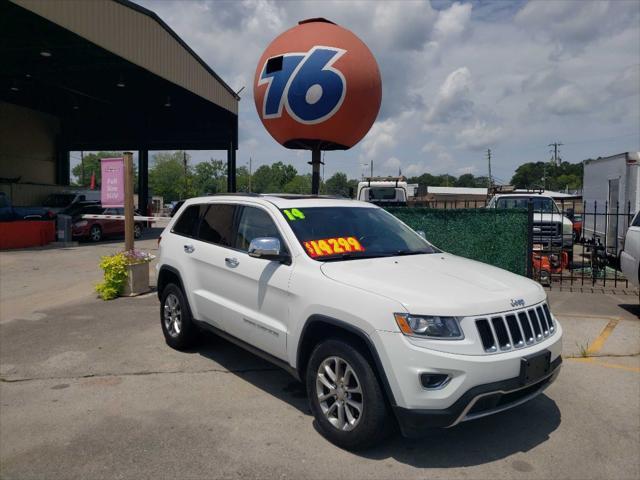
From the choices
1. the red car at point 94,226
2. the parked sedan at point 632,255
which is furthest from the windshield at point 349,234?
the red car at point 94,226

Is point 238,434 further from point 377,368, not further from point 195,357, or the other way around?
point 195,357

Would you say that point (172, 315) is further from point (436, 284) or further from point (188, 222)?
point (436, 284)

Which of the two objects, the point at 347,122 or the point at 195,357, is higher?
the point at 347,122

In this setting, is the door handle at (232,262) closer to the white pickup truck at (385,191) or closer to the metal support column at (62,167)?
the white pickup truck at (385,191)

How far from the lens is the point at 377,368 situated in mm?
3385

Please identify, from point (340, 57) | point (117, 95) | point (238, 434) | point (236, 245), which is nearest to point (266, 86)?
point (340, 57)

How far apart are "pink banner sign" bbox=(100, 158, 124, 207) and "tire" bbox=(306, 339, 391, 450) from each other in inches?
280

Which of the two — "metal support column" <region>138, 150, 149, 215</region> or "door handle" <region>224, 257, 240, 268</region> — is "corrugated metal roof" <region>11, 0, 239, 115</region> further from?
"door handle" <region>224, 257, 240, 268</region>

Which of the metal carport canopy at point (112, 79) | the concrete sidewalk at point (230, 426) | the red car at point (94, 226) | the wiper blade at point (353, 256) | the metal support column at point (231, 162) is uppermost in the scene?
the metal carport canopy at point (112, 79)

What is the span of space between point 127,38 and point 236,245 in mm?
15812

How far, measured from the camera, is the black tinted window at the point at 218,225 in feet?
16.9

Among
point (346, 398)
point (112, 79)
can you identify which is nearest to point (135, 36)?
point (112, 79)

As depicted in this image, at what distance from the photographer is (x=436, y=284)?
11.9ft

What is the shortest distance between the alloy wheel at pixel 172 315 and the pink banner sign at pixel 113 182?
14.4 ft
